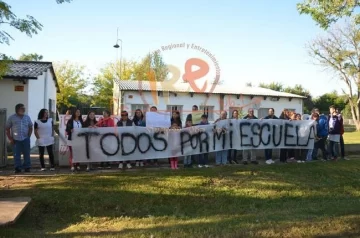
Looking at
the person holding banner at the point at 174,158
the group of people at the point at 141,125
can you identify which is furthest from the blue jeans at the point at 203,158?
the person holding banner at the point at 174,158

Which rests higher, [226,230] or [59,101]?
[59,101]

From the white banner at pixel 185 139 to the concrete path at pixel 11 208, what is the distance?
9.79ft

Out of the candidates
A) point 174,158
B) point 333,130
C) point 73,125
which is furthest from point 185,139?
point 333,130

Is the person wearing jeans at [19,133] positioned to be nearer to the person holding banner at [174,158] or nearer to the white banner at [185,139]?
the white banner at [185,139]

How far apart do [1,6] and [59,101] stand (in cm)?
4226

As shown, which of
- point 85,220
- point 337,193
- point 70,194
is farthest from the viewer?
point 337,193

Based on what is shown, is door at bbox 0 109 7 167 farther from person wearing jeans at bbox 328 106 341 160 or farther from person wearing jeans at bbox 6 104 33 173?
person wearing jeans at bbox 328 106 341 160

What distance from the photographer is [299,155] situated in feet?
43.4

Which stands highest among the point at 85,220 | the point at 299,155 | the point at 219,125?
the point at 219,125

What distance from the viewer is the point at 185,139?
37.1 feet

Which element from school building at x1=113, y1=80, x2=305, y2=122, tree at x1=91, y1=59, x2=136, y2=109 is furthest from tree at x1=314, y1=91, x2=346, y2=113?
tree at x1=91, y1=59, x2=136, y2=109

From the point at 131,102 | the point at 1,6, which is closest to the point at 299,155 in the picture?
the point at 1,6

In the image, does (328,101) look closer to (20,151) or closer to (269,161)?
(269,161)

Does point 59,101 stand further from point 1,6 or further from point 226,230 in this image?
point 226,230
